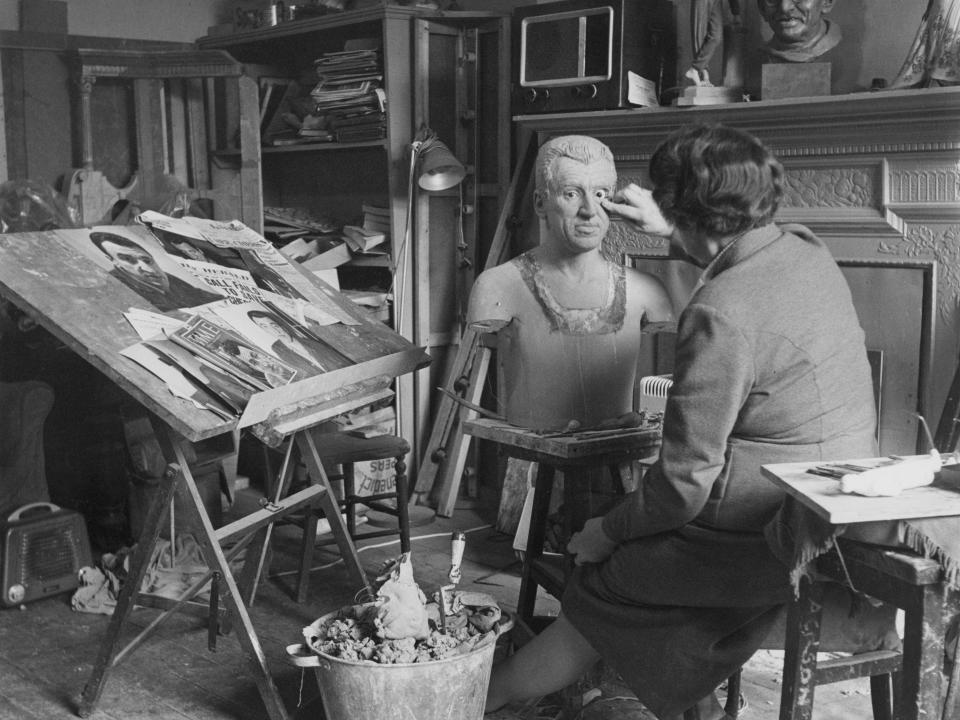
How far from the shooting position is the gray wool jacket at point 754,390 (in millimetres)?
1979

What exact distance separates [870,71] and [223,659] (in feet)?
8.71

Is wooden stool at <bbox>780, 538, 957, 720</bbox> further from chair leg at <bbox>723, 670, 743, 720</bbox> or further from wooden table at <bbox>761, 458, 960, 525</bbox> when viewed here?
chair leg at <bbox>723, 670, 743, 720</bbox>

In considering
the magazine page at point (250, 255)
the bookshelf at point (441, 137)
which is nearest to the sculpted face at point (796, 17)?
the bookshelf at point (441, 137)

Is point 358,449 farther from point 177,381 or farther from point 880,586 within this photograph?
point 880,586

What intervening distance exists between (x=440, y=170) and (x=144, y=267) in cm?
155

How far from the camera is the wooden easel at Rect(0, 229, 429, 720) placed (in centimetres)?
242

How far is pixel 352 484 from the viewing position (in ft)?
13.5

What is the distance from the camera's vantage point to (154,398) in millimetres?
2381

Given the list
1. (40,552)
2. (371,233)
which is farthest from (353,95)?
(40,552)

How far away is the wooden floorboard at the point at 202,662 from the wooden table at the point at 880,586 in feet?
2.89

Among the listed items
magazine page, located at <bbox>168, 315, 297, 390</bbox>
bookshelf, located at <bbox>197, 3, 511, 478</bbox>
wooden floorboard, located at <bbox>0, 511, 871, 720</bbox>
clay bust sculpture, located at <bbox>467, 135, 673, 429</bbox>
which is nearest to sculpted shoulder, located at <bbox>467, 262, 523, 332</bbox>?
clay bust sculpture, located at <bbox>467, 135, 673, 429</bbox>

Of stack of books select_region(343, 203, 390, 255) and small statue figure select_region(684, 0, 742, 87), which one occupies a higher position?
small statue figure select_region(684, 0, 742, 87)

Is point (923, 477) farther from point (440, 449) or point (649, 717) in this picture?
point (440, 449)

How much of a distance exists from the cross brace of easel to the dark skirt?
6.40 feet
